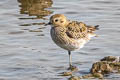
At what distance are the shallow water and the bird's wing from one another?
87 cm

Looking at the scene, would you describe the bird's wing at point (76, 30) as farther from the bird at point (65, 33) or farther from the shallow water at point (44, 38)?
the shallow water at point (44, 38)

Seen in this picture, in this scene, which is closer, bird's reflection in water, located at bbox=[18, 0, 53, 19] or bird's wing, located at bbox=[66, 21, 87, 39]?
bird's wing, located at bbox=[66, 21, 87, 39]

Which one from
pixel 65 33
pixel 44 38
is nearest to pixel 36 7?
pixel 44 38

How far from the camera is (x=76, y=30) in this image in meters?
13.2

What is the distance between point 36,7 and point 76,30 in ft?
19.5

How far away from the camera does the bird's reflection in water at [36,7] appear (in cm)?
1809

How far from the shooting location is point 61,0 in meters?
19.8

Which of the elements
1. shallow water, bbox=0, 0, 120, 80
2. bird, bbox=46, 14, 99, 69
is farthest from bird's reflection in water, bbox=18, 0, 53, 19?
bird, bbox=46, 14, 99, 69

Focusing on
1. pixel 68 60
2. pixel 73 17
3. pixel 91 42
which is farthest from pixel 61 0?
pixel 68 60

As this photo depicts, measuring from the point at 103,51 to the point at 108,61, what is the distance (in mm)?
1828

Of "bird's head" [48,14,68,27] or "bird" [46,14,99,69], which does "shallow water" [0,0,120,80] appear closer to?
"bird" [46,14,99,69]

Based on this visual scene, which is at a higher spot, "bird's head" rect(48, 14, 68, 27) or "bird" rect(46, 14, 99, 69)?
"bird's head" rect(48, 14, 68, 27)

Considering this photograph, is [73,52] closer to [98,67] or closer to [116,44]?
[116,44]

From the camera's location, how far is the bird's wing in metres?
13.0
